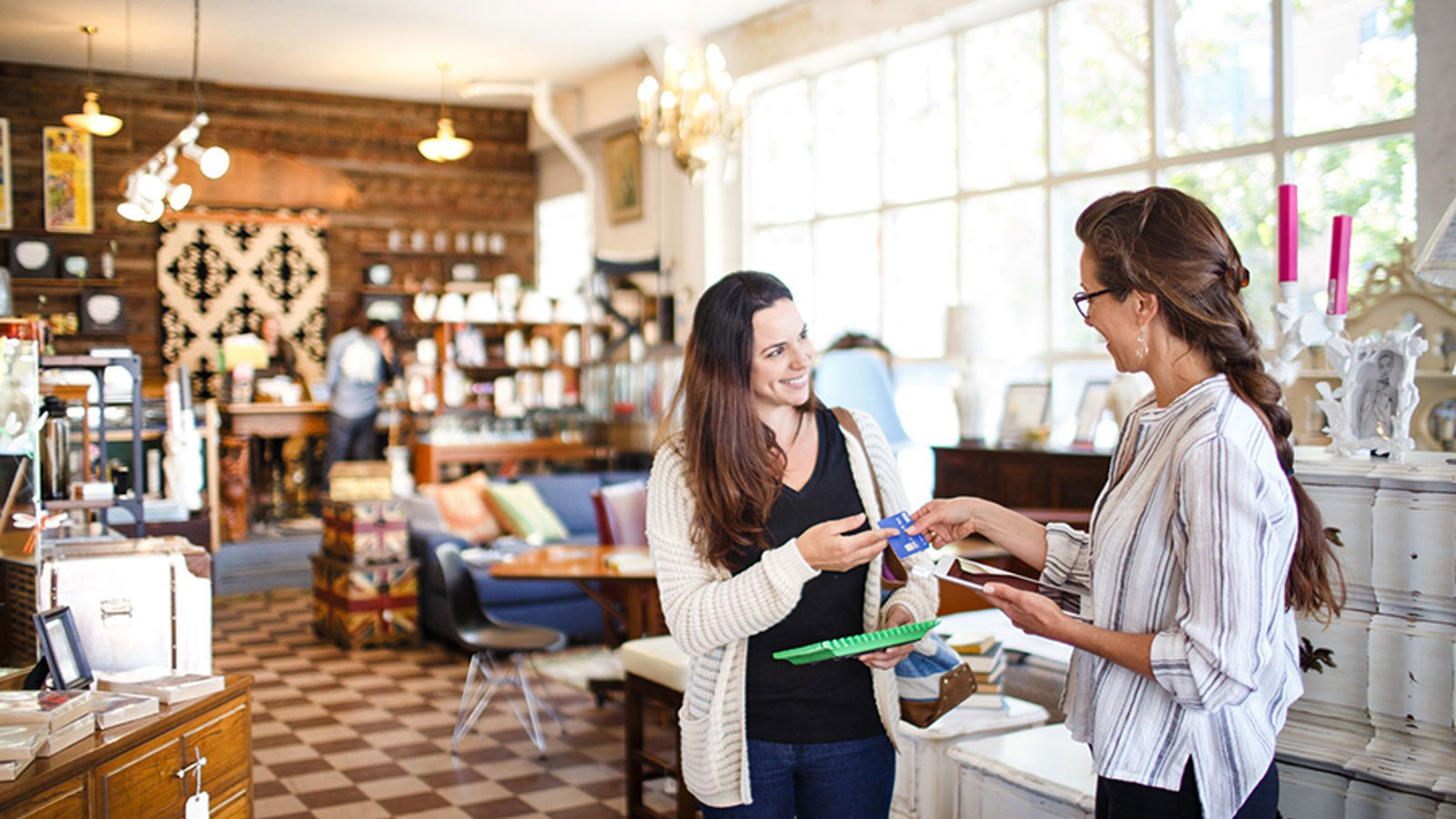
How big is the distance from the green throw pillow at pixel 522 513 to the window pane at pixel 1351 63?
17.3 ft

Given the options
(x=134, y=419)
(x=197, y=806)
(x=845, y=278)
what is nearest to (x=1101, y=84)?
(x=845, y=278)

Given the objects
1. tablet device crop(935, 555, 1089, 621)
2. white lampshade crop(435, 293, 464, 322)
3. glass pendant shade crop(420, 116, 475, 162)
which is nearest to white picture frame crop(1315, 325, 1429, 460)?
tablet device crop(935, 555, 1089, 621)

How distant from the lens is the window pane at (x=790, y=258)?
9570 millimetres

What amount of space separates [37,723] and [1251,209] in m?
5.92

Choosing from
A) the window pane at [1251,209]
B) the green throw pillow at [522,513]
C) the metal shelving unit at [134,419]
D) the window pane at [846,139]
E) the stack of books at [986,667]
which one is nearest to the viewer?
the stack of books at [986,667]

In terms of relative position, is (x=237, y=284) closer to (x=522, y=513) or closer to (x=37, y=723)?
(x=522, y=513)

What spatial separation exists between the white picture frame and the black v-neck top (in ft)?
3.55

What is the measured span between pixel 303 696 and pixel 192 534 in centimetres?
163

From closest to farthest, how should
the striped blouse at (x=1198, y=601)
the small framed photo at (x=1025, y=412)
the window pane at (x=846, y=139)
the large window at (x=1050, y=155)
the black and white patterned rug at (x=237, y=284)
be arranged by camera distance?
the striped blouse at (x=1198, y=601)
the large window at (x=1050, y=155)
the small framed photo at (x=1025, y=412)
the window pane at (x=846, y=139)
the black and white patterned rug at (x=237, y=284)

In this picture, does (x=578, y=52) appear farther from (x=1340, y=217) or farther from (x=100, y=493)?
(x=1340, y=217)

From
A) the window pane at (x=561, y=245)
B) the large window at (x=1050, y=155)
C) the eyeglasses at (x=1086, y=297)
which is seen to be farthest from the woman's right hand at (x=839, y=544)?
the window pane at (x=561, y=245)

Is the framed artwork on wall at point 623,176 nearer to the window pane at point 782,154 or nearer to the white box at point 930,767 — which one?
the window pane at point 782,154

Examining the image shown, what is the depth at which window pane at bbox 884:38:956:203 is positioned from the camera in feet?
26.9

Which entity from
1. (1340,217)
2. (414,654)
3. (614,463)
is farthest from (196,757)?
(614,463)
